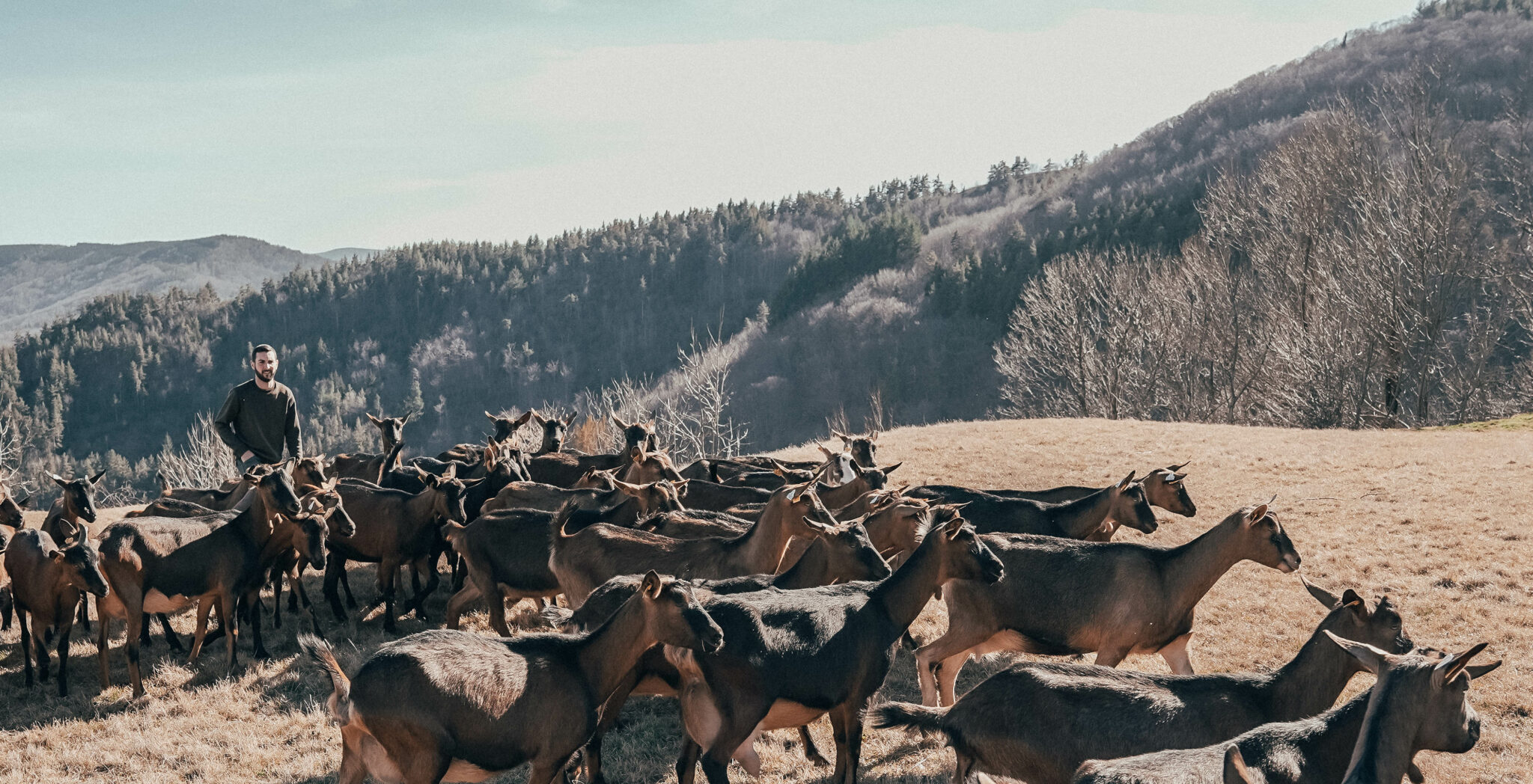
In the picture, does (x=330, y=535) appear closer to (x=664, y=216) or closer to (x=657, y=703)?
(x=657, y=703)

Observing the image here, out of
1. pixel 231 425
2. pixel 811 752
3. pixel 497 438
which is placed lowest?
pixel 811 752

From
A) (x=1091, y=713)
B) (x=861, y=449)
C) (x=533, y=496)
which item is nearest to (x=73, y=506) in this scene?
(x=533, y=496)

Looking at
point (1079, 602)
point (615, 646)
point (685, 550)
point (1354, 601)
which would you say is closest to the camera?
point (615, 646)

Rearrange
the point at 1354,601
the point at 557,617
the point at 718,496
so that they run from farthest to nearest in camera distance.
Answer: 1. the point at 718,496
2. the point at 557,617
3. the point at 1354,601

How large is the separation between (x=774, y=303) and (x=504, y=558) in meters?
83.6

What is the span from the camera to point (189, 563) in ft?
33.7

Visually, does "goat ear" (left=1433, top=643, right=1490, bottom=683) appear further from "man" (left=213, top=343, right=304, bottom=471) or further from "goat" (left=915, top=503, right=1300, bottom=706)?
"man" (left=213, top=343, right=304, bottom=471)

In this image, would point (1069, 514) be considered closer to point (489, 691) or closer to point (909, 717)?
point (909, 717)

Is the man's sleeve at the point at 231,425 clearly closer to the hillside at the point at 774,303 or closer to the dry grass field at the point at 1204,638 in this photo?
the dry grass field at the point at 1204,638

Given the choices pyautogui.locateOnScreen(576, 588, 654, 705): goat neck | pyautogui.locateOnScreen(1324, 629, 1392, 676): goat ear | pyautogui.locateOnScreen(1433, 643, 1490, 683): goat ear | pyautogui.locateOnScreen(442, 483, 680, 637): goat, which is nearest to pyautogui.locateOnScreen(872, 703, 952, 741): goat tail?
pyautogui.locateOnScreen(576, 588, 654, 705): goat neck

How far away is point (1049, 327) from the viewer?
5012 centimetres

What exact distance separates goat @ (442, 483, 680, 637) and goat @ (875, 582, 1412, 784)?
16.9 feet

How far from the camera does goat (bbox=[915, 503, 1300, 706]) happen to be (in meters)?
8.76

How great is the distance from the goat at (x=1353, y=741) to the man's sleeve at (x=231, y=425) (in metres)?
11.1
